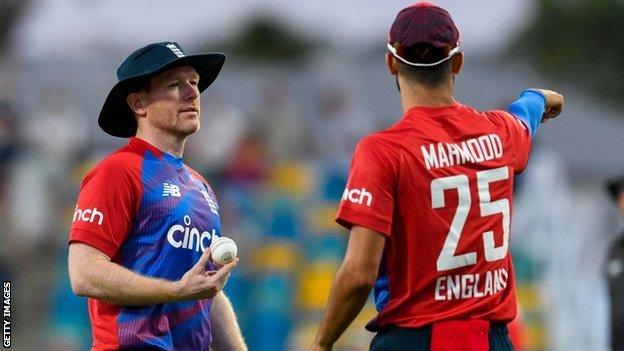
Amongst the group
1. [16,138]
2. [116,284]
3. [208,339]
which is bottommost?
[16,138]

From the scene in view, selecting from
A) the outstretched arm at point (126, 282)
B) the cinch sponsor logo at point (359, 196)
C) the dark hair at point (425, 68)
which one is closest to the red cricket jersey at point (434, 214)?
the cinch sponsor logo at point (359, 196)

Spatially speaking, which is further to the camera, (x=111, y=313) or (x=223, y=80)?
(x=223, y=80)

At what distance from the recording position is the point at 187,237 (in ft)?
20.6

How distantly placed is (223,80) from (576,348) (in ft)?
70.0

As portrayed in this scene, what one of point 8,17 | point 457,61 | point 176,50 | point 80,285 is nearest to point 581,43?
point 8,17

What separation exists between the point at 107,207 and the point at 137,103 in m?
0.60

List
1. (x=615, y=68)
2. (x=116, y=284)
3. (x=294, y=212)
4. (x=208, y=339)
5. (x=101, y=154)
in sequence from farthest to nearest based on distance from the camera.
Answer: (x=615, y=68), (x=101, y=154), (x=294, y=212), (x=208, y=339), (x=116, y=284)

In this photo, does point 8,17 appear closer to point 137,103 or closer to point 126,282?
point 137,103

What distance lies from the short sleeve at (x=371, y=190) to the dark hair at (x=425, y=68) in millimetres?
362

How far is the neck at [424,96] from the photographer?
20.8ft

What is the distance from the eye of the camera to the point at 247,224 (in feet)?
54.1

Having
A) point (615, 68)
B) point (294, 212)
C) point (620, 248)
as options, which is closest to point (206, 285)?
point (620, 248)

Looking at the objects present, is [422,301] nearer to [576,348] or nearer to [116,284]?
[116,284]

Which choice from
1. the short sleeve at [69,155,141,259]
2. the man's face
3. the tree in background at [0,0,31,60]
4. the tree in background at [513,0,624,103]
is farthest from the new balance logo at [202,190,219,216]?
the tree in background at [513,0,624,103]
